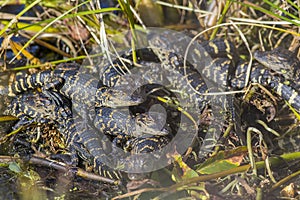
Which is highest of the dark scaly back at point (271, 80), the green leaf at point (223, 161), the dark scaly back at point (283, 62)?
the dark scaly back at point (283, 62)

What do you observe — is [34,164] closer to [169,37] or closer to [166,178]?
[166,178]

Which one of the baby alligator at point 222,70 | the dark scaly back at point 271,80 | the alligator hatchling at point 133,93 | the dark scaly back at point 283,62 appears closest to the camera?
the alligator hatchling at point 133,93

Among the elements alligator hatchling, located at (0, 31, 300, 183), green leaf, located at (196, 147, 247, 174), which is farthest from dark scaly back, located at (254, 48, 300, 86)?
green leaf, located at (196, 147, 247, 174)

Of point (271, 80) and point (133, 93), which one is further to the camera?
point (271, 80)

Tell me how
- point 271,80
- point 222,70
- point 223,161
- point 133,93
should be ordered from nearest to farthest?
point 223,161, point 133,93, point 271,80, point 222,70

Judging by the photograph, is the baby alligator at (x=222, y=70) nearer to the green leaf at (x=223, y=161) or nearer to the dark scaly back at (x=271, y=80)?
the dark scaly back at (x=271, y=80)

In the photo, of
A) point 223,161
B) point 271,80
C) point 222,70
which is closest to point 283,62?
point 271,80

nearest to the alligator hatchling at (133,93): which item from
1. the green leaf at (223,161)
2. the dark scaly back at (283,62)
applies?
the dark scaly back at (283,62)

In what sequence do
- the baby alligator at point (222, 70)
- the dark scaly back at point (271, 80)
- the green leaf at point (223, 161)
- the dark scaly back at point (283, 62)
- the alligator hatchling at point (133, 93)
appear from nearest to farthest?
the green leaf at point (223, 161), the alligator hatchling at point (133, 93), the dark scaly back at point (271, 80), the baby alligator at point (222, 70), the dark scaly back at point (283, 62)

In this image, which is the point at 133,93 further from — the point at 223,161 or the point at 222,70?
the point at 223,161

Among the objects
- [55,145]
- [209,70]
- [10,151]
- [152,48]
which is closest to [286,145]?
[209,70]
